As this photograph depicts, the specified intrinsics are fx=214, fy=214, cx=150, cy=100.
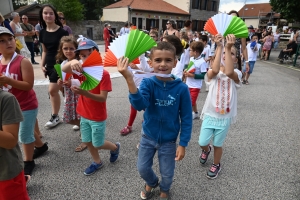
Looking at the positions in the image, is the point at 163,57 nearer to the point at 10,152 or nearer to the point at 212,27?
the point at 212,27

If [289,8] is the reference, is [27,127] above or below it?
below

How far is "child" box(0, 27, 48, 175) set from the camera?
2.01 meters

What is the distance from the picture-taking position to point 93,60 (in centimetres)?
192

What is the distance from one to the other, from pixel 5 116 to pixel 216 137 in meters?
2.03

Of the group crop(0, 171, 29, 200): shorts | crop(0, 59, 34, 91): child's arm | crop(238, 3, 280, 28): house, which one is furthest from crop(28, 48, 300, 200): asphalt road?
crop(238, 3, 280, 28): house

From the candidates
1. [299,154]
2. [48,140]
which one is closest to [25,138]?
[48,140]

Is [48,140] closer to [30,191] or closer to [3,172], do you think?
[30,191]

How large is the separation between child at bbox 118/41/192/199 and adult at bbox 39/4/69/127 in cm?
229

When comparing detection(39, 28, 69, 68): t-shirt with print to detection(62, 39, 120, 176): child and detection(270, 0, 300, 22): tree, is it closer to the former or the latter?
detection(62, 39, 120, 176): child

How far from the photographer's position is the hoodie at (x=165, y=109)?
182 centimetres

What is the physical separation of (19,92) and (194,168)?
2.21 meters

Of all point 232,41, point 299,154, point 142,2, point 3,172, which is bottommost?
point 299,154

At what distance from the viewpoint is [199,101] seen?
18.2 ft

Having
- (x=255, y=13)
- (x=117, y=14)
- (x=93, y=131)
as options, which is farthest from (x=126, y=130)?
(x=255, y=13)
